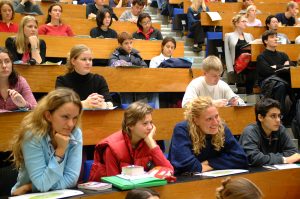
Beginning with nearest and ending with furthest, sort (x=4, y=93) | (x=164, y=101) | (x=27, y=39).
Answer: (x=4, y=93) → (x=27, y=39) → (x=164, y=101)

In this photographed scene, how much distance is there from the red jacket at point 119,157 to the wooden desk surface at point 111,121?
0.70 metres

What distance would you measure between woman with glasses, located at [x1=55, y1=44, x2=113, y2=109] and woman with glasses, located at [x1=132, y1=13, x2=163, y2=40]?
7.12 feet

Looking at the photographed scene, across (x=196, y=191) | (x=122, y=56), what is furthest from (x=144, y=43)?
(x=196, y=191)

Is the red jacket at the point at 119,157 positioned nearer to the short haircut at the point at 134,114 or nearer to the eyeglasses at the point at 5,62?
the short haircut at the point at 134,114

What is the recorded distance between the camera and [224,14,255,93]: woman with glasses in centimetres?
557

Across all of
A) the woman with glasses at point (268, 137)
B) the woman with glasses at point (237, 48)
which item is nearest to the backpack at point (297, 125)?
the woman with glasses at point (268, 137)

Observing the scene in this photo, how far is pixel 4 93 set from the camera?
306cm

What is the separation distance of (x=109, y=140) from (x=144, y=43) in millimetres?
2861

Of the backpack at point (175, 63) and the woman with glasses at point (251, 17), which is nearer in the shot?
the backpack at point (175, 63)

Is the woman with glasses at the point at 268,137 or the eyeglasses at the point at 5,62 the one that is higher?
the eyeglasses at the point at 5,62

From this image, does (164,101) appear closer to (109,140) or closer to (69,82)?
(69,82)

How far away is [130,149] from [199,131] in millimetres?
509

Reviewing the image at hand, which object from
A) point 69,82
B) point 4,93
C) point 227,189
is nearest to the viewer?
point 227,189

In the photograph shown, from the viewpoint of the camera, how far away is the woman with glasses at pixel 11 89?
2.96 metres
